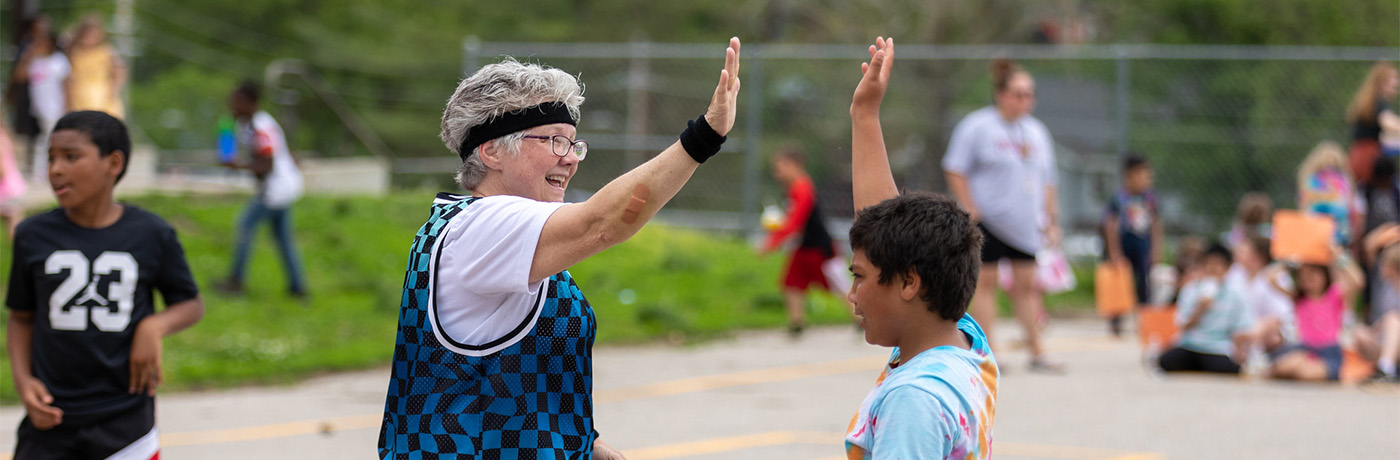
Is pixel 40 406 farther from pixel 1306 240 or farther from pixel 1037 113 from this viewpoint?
pixel 1037 113

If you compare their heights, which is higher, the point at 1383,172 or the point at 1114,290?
the point at 1383,172

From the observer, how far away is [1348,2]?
23.1 metres

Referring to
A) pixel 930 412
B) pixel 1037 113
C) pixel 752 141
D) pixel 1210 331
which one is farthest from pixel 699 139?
pixel 1037 113

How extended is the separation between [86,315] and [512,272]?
1858 millimetres

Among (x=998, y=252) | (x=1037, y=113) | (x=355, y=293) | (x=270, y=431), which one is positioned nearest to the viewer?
(x=270, y=431)

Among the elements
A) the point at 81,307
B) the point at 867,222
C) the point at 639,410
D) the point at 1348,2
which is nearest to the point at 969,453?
the point at 867,222

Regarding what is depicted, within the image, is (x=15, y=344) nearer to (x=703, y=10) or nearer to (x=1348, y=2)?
(x=1348, y=2)

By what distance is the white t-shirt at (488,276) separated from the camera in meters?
2.62

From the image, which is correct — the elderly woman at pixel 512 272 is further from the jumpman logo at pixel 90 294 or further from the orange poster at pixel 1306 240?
the orange poster at pixel 1306 240

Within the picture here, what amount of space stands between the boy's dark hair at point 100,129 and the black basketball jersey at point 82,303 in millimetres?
212

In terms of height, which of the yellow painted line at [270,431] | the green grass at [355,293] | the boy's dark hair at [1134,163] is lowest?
the yellow painted line at [270,431]

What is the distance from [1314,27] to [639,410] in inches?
760

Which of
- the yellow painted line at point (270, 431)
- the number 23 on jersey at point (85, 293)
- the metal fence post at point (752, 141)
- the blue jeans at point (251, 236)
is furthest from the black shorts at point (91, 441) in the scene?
the metal fence post at point (752, 141)

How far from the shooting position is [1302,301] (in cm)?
948
